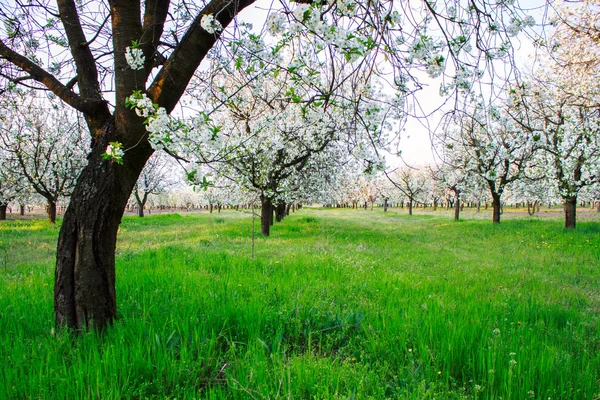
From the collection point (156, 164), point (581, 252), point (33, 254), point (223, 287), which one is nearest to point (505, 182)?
point (581, 252)

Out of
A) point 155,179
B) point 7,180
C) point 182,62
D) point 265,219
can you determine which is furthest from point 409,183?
point 182,62

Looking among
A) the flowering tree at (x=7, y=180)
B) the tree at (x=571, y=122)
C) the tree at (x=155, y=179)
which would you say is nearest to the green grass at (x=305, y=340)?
the tree at (x=571, y=122)

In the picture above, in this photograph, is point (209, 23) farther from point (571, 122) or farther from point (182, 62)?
point (571, 122)

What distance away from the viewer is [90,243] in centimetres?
299

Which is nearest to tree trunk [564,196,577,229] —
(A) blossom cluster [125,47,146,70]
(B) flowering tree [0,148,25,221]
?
(A) blossom cluster [125,47,146,70]

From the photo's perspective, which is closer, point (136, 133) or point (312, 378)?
point (312, 378)

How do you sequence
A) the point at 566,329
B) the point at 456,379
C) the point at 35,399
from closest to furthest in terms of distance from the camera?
the point at 35,399, the point at 456,379, the point at 566,329

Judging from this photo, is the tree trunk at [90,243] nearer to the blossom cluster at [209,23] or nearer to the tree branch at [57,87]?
the tree branch at [57,87]

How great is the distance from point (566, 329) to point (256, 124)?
4.69m

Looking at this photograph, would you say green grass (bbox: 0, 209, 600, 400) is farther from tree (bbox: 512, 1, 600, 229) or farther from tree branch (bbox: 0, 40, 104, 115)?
tree (bbox: 512, 1, 600, 229)

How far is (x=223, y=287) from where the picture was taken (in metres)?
4.57

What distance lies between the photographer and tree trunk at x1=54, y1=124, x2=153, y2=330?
299 cm

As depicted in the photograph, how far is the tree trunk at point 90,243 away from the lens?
2.99 meters

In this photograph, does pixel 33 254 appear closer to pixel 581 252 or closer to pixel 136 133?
pixel 136 133
